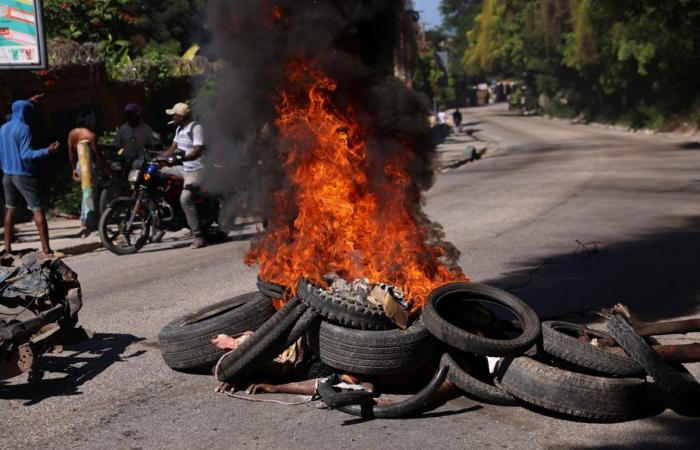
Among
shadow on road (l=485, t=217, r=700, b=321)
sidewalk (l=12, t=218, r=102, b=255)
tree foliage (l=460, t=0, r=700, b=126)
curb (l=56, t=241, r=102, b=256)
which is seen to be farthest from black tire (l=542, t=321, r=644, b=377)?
tree foliage (l=460, t=0, r=700, b=126)

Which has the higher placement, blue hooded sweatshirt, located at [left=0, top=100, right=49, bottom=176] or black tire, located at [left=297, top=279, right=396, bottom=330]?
blue hooded sweatshirt, located at [left=0, top=100, right=49, bottom=176]

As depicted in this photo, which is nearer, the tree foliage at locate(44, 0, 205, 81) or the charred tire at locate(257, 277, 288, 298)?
the charred tire at locate(257, 277, 288, 298)

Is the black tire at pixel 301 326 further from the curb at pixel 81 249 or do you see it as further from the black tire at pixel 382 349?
the curb at pixel 81 249

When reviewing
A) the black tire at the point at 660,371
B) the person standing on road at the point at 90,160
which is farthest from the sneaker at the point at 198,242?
the black tire at the point at 660,371

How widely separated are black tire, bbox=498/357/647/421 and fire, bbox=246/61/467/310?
39.7 inches

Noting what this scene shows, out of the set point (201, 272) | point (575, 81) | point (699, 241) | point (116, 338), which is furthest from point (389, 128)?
point (575, 81)

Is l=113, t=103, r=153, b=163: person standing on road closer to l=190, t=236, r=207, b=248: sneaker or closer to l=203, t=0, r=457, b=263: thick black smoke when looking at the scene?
l=190, t=236, r=207, b=248: sneaker

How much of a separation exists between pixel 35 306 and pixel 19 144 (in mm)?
5377

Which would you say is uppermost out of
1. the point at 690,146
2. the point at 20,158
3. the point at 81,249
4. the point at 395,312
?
the point at 20,158

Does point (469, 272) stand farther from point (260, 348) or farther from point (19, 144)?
point (19, 144)

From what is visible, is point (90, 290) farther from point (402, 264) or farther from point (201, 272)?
point (402, 264)

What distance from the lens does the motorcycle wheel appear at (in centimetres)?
1182

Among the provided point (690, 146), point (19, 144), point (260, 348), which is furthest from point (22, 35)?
point (690, 146)

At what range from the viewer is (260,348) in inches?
209
